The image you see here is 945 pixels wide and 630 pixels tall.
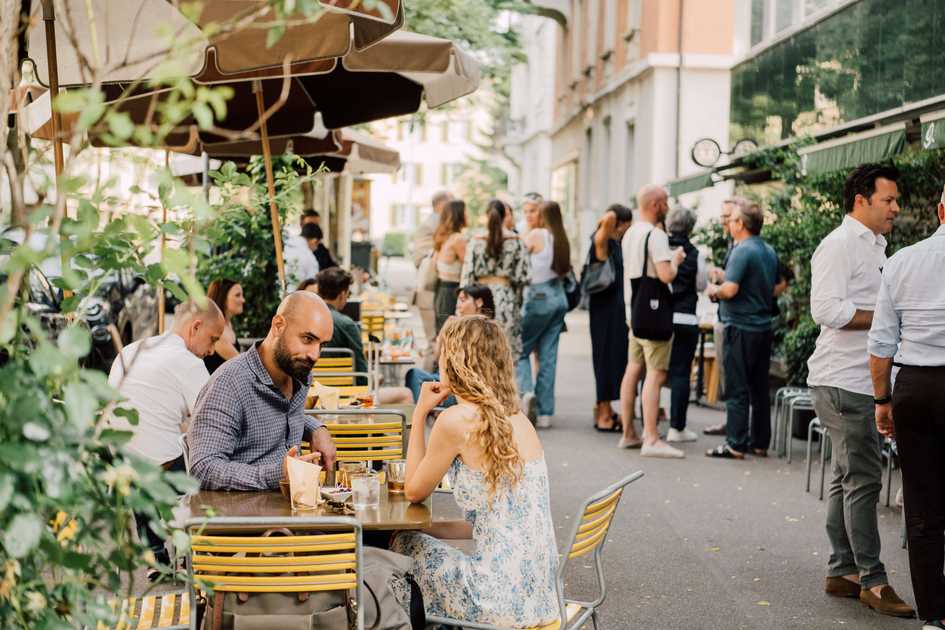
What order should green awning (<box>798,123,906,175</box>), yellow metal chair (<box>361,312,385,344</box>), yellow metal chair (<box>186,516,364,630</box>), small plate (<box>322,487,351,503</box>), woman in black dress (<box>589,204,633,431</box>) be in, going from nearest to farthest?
1. yellow metal chair (<box>186,516,364,630</box>)
2. small plate (<box>322,487,351,503</box>)
3. green awning (<box>798,123,906,175</box>)
4. woman in black dress (<box>589,204,633,431</box>)
5. yellow metal chair (<box>361,312,385,344</box>)

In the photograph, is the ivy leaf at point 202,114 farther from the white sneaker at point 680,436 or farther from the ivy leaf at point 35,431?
the white sneaker at point 680,436

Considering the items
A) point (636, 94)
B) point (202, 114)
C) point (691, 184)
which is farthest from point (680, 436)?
point (636, 94)

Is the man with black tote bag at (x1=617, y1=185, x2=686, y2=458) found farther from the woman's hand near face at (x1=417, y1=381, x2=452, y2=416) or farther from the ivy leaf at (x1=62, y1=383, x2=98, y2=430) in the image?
the ivy leaf at (x1=62, y1=383, x2=98, y2=430)

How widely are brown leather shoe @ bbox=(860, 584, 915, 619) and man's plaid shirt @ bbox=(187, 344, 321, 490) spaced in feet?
9.60

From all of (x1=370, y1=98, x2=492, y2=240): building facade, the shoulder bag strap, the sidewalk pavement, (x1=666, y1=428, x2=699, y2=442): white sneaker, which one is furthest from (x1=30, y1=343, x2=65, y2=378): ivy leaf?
(x1=370, y1=98, x2=492, y2=240): building facade

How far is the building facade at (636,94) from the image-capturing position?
23516 millimetres

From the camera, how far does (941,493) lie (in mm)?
5148

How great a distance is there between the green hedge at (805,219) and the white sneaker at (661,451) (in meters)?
1.94

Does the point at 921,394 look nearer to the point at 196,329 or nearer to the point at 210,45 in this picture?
the point at 210,45

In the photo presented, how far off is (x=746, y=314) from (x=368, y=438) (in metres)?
4.78

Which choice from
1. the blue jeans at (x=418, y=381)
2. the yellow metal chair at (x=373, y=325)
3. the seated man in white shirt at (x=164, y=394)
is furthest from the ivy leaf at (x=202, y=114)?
the yellow metal chair at (x=373, y=325)

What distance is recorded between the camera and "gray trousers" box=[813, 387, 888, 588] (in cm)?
585

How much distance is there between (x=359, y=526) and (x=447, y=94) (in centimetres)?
472

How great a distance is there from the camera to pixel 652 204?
32.7 ft
